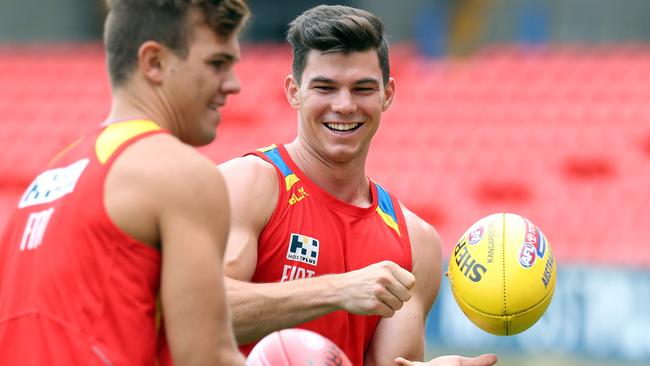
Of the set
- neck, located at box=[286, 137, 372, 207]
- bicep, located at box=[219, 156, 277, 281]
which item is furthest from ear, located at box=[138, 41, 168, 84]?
neck, located at box=[286, 137, 372, 207]

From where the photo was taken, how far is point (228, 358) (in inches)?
113

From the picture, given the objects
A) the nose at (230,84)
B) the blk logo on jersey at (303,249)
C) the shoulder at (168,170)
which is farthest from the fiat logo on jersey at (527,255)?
the shoulder at (168,170)

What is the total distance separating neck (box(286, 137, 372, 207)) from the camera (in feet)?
15.0

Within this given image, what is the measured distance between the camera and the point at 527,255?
4.42 m

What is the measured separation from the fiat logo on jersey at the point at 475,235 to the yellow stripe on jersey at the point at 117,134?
6.13ft

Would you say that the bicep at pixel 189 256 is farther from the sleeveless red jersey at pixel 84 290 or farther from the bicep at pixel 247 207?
the bicep at pixel 247 207

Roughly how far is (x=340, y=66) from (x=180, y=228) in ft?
5.92

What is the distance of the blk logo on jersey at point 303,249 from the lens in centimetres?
430

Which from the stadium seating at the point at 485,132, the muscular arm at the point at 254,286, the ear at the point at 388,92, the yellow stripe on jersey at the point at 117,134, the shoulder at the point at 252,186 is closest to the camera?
the yellow stripe on jersey at the point at 117,134

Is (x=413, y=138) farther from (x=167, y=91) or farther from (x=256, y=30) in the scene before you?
(x=167, y=91)

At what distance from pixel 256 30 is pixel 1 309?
17311 millimetres

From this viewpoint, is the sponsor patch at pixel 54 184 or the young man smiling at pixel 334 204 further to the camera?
the young man smiling at pixel 334 204

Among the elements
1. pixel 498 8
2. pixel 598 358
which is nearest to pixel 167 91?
pixel 598 358

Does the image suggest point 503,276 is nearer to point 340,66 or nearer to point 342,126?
point 342,126
